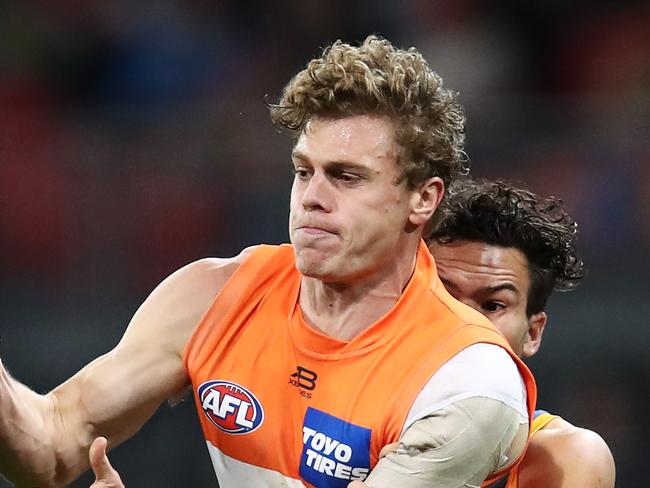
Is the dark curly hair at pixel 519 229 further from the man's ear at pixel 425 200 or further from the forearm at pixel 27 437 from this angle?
the forearm at pixel 27 437

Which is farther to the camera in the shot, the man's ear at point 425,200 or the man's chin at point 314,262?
the man's ear at point 425,200

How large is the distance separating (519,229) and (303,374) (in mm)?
1134

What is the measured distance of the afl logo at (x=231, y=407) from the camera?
9.99 ft

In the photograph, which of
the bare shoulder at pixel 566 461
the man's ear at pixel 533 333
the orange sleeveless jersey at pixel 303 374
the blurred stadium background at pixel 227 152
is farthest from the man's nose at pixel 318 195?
the blurred stadium background at pixel 227 152

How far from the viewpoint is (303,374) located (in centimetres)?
304

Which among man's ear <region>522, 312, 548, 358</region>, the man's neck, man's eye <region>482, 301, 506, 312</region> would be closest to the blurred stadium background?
man's ear <region>522, 312, 548, 358</region>

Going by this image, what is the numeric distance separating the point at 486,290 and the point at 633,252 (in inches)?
118

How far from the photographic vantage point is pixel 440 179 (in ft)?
10.4

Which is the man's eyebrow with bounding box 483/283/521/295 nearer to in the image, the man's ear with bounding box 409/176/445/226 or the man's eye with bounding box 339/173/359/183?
the man's ear with bounding box 409/176/445/226

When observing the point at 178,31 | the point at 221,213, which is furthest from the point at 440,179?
the point at 178,31

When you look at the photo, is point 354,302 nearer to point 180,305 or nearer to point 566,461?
point 180,305

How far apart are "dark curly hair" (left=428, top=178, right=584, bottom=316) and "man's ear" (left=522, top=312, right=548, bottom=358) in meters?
0.03

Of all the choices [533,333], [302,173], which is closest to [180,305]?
[302,173]

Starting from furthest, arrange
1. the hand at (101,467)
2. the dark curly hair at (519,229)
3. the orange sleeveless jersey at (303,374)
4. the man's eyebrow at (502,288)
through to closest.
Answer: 1. the dark curly hair at (519,229)
2. the man's eyebrow at (502,288)
3. the orange sleeveless jersey at (303,374)
4. the hand at (101,467)
